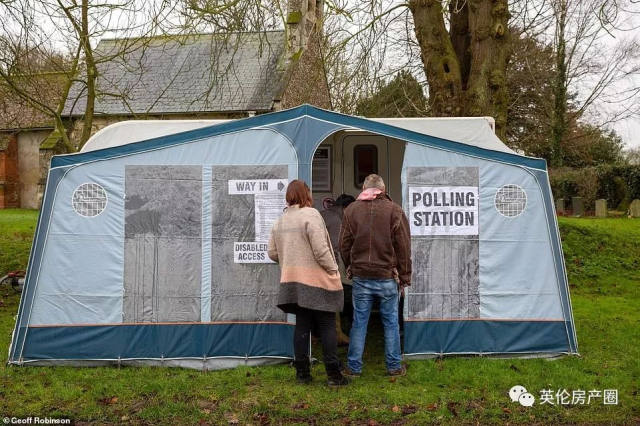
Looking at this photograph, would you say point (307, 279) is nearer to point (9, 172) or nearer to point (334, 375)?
point (334, 375)

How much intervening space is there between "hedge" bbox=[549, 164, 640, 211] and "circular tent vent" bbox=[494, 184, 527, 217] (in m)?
16.9

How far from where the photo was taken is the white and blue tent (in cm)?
677

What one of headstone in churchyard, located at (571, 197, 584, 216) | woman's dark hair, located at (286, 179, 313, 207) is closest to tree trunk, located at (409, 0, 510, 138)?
woman's dark hair, located at (286, 179, 313, 207)

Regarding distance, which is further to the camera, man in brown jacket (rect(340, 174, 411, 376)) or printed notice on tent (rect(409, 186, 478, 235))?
printed notice on tent (rect(409, 186, 478, 235))

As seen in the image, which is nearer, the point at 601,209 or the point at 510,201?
the point at 510,201

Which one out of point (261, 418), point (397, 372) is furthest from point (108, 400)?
point (397, 372)

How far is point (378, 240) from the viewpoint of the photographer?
20.3ft

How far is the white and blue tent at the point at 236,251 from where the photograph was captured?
6773 millimetres

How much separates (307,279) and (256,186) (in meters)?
1.37

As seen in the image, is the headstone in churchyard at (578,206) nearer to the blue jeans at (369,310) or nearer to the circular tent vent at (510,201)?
the circular tent vent at (510,201)

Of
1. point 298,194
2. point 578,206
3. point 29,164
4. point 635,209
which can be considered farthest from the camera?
point 29,164

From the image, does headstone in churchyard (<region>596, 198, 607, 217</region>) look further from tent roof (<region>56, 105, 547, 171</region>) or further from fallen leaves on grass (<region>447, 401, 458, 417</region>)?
fallen leaves on grass (<region>447, 401, 458, 417</region>)

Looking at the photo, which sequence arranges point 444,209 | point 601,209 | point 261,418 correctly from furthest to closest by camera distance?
point 601,209, point 444,209, point 261,418

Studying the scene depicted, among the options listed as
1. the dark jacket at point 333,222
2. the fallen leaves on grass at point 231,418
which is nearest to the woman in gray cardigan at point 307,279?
the fallen leaves on grass at point 231,418
